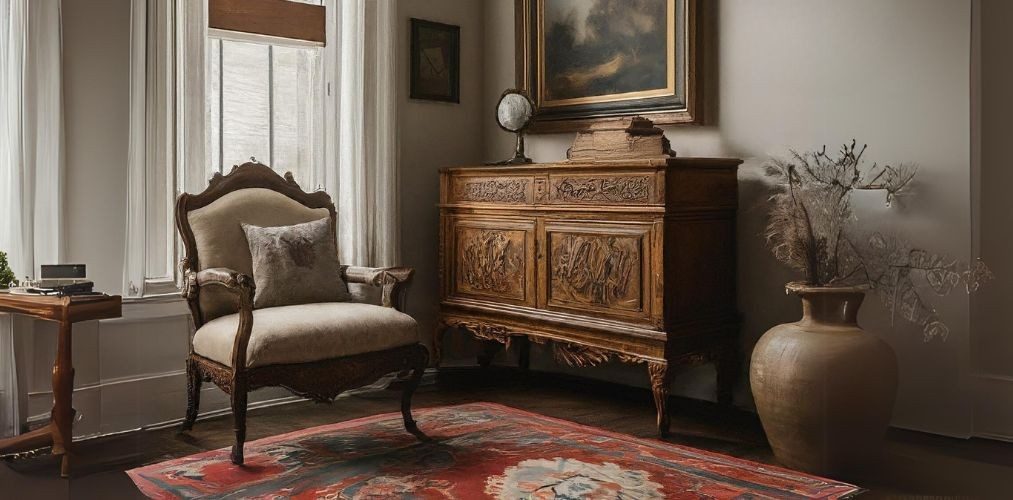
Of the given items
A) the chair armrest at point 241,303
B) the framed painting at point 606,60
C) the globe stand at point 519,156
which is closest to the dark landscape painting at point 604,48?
the framed painting at point 606,60

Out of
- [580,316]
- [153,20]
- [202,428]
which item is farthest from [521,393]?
[153,20]

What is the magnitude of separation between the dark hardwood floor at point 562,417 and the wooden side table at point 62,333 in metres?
0.09

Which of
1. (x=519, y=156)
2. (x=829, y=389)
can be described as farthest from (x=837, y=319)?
(x=519, y=156)

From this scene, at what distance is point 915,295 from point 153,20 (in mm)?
3456

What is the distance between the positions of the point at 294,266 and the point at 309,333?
0.59m

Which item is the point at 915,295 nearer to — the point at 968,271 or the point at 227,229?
the point at 968,271

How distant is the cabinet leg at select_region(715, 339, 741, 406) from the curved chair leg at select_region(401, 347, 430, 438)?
4.42ft

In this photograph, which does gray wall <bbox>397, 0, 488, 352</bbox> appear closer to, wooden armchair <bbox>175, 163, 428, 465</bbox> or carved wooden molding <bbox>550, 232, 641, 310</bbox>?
wooden armchair <bbox>175, 163, 428, 465</bbox>

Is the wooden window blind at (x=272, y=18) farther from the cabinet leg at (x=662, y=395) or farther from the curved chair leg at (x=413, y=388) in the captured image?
the cabinet leg at (x=662, y=395)

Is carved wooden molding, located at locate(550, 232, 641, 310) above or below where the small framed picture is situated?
below

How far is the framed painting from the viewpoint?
435cm

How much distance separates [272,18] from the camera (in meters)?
4.48

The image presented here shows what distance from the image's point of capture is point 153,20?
13.0ft

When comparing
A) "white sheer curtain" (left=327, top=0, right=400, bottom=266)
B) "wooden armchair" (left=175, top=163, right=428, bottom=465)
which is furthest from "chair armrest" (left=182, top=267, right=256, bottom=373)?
"white sheer curtain" (left=327, top=0, right=400, bottom=266)
